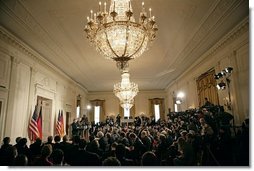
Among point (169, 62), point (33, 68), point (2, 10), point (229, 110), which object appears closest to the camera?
point (2, 10)

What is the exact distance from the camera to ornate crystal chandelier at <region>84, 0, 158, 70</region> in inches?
128

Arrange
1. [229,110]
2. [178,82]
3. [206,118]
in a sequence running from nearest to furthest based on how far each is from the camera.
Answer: [206,118], [229,110], [178,82]

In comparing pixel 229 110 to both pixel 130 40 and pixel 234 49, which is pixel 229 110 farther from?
pixel 130 40

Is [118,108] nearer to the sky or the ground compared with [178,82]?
nearer to the ground

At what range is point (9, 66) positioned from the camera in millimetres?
6543

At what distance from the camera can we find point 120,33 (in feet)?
10.7

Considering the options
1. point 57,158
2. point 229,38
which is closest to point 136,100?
point 229,38

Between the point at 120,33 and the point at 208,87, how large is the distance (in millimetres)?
7125

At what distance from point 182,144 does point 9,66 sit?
20.0 feet

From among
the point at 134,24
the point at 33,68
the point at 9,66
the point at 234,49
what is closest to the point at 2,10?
the point at 9,66

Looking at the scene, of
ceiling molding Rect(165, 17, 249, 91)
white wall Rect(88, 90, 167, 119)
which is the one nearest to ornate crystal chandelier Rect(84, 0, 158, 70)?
ceiling molding Rect(165, 17, 249, 91)

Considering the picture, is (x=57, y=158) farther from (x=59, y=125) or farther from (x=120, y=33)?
(x=59, y=125)

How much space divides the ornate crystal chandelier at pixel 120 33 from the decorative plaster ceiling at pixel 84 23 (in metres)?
1.89

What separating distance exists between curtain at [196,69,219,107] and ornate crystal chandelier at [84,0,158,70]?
243 inches
